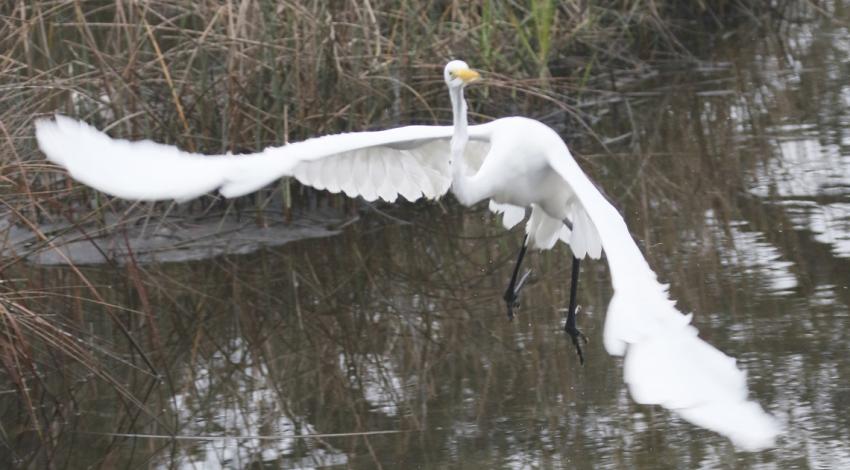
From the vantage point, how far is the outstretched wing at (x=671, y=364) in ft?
9.45

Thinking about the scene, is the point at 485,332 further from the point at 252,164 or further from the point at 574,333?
the point at 252,164

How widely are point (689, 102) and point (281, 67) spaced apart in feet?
9.73

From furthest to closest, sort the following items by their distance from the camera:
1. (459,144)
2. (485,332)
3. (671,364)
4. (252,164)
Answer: (485,332), (459,144), (252,164), (671,364)

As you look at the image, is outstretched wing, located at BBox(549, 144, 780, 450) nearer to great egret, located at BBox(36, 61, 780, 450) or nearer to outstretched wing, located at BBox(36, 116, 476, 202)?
great egret, located at BBox(36, 61, 780, 450)

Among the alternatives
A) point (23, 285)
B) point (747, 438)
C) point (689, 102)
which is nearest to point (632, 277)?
point (747, 438)

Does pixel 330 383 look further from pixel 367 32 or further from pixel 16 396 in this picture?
pixel 367 32

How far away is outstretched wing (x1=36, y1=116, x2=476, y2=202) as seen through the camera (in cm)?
390

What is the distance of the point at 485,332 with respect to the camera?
5.68m

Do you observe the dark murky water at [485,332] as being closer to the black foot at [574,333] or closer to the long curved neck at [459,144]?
the black foot at [574,333]

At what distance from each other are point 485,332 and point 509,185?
744mm

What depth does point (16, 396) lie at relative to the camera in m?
5.43

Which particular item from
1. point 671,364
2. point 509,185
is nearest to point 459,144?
point 509,185

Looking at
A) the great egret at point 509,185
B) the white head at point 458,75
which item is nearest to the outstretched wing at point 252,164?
the great egret at point 509,185

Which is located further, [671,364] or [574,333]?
[574,333]
